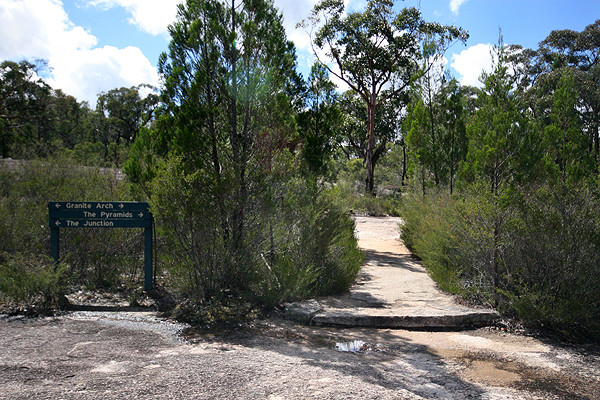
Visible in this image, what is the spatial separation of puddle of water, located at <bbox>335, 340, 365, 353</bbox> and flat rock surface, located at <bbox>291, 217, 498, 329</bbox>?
647 mm

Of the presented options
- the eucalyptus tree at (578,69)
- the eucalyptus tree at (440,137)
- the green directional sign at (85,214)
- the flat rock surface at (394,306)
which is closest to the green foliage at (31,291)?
the green directional sign at (85,214)

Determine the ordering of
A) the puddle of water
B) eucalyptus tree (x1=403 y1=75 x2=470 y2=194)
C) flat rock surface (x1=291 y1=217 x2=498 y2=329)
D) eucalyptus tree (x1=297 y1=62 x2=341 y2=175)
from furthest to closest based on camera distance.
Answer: eucalyptus tree (x1=403 y1=75 x2=470 y2=194)
eucalyptus tree (x1=297 y1=62 x2=341 y2=175)
flat rock surface (x1=291 y1=217 x2=498 y2=329)
the puddle of water

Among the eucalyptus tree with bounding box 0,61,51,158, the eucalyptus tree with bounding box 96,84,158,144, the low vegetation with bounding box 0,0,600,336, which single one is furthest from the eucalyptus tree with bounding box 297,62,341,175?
the eucalyptus tree with bounding box 96,84,158,144

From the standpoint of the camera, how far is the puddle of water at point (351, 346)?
15.8ft

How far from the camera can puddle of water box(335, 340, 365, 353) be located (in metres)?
4.80

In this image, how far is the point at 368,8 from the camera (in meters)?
22.9

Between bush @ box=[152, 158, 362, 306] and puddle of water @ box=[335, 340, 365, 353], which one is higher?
bush @ box=[152, 158, 362, 306]

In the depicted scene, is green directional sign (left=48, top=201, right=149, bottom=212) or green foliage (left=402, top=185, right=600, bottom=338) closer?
green foliage (left=402, top=185, right=600, bottom=338)

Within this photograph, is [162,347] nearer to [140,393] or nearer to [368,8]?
[140,393]

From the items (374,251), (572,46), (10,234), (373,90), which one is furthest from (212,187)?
(572,46)

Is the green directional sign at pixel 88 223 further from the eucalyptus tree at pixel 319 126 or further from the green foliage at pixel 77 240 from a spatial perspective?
the eucalyptus tree at pixel 319 126

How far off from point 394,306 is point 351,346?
166 cm

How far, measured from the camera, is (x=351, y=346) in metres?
4.92

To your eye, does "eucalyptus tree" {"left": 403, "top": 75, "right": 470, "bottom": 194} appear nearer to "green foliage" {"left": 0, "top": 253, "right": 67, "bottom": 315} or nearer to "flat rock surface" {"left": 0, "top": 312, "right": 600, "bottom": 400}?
"flat rock surface" {"left": 0, "top": 312, "right": 600, "bottom": 400}
